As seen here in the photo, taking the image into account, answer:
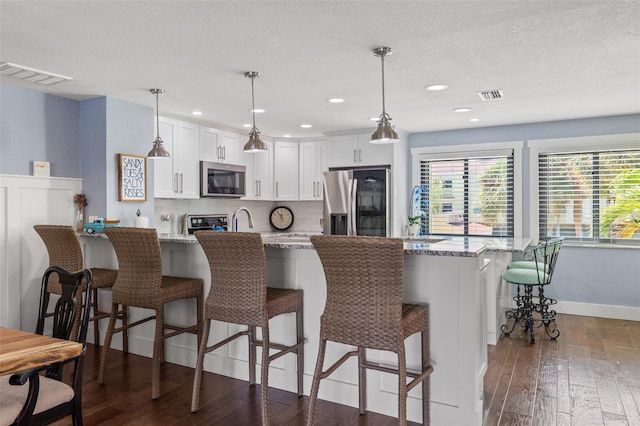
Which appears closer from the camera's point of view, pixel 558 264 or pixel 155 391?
pixel 155 391

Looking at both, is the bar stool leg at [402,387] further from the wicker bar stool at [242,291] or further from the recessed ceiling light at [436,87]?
the recessed ceiling light at [436,87]

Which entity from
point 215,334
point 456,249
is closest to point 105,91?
point 215,334

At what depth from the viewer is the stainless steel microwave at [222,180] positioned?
5125 millimetres

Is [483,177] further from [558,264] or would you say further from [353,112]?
[353,112]

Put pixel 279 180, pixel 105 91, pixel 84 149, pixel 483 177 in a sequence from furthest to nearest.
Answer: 1. pixel 279 180
2. pixel 483 177
3. pixel 84 149
4. pixel 105 91

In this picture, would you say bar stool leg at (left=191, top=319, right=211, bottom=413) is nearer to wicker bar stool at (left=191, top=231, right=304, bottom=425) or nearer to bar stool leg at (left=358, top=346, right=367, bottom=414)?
wicker bar stool at (left=191, top=231, right=304, bottom=425)

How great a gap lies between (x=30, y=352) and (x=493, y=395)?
251 centimetres

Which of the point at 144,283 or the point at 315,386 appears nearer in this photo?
the point at 315,386

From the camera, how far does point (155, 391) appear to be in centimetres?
277

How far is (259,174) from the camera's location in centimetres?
609

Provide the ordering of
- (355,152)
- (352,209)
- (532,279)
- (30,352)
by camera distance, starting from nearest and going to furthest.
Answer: (30,352)
(532,279)
(352,209)
(355,152)

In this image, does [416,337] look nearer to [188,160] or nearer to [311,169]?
[188,160]

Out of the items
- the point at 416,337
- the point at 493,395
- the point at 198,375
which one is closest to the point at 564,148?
the point at 493,395

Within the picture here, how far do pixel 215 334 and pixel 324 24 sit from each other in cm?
218
